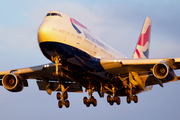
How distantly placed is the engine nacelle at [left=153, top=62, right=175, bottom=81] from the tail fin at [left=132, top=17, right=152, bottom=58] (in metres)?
15.3

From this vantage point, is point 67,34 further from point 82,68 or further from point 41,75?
point 41,75

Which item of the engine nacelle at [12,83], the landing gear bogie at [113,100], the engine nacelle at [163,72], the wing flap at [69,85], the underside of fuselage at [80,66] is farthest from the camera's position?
the wing flap at [69,85]

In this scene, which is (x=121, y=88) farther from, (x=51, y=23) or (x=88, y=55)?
(x=51, y=23)

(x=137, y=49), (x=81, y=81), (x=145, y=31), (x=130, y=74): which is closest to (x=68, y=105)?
(x=81, y=81)

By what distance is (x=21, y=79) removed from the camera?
3519 cm

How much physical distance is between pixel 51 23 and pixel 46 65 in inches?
256

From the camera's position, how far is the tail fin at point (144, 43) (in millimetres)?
46031

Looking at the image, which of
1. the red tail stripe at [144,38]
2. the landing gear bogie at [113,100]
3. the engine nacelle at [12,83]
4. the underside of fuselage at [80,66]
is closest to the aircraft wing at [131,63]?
the underside of fuselage at [80,66]

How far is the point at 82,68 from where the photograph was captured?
2955 cm

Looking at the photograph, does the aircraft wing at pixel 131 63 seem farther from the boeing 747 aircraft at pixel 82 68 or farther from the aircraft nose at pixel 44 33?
the aircraft nose at pixel 44 33

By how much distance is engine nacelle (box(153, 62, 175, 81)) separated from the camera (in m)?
29.1

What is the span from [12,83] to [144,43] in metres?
20.9

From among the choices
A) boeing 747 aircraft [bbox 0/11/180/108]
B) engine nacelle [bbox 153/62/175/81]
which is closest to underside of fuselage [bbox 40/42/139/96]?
boeing 747 aircraft [bbox 0/11/180/108]

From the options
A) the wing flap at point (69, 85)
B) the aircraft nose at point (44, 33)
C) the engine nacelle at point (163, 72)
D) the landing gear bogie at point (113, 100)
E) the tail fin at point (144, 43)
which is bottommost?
the landing gear bogie at point (113, 100)
